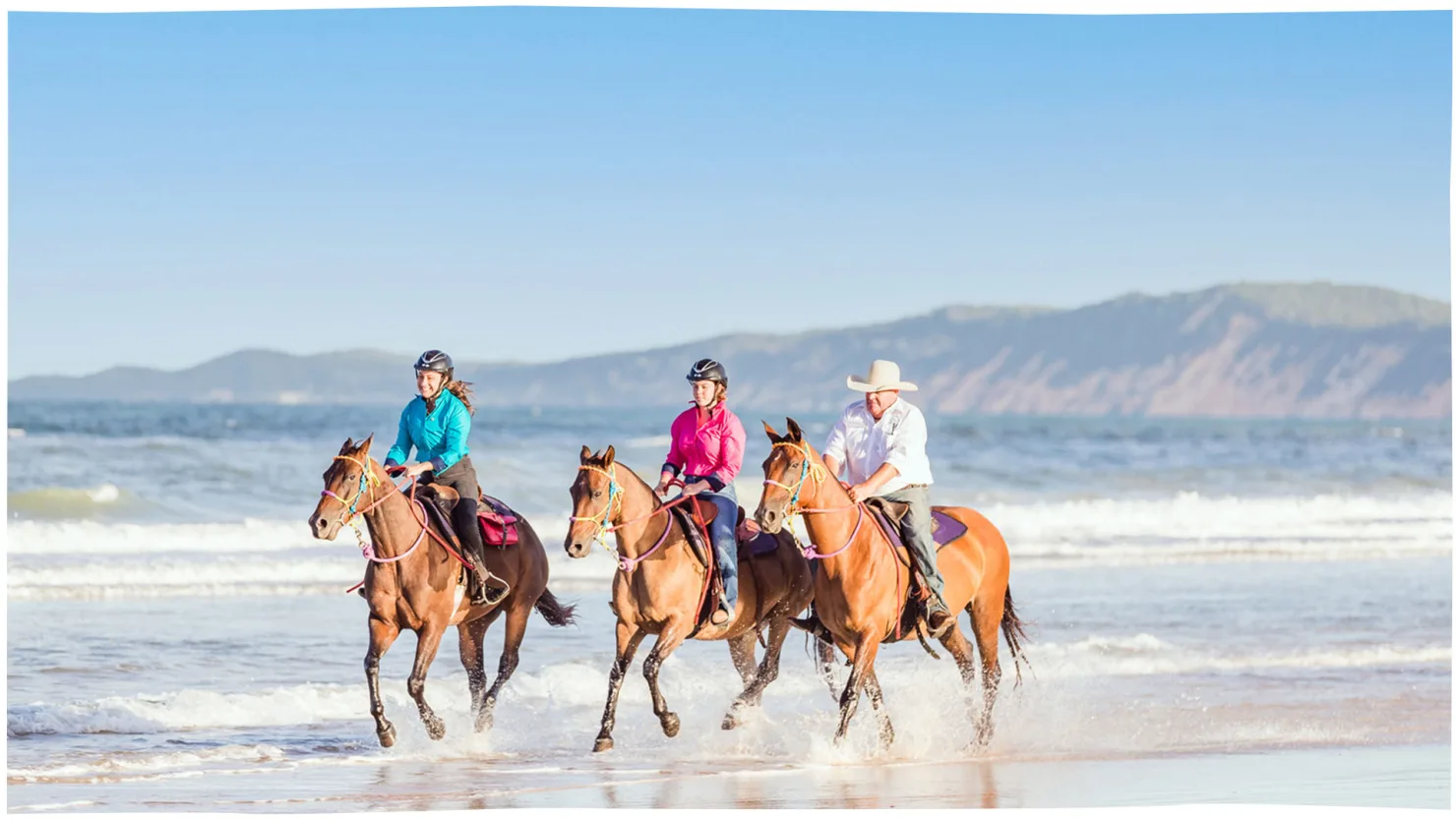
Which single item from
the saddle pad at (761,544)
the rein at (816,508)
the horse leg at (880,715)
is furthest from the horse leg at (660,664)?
the horse leg at (880,715)

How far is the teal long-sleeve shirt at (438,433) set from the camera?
32.8 feet

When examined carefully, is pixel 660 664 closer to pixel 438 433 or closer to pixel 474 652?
pixel 474 652

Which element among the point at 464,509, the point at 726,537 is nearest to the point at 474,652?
the point at 464,509

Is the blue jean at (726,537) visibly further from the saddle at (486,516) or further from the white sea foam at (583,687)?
the white sea foam at (583,687)

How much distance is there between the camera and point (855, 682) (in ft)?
30.9

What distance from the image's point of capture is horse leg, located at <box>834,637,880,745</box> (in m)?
9.40

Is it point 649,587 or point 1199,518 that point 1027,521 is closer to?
point 1199,518

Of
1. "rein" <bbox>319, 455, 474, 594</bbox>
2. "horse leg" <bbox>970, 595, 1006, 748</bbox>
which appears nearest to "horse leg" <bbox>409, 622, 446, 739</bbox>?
"rein" <bbox>319, 455, 474, 594</bbox>

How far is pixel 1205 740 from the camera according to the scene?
10438 millimetres

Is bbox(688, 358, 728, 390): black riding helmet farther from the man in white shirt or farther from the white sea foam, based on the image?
the white sea foam

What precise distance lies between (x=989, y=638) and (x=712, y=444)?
2257mm

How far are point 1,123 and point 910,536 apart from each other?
19.3ft

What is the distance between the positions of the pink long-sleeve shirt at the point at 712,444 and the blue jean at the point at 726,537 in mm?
62

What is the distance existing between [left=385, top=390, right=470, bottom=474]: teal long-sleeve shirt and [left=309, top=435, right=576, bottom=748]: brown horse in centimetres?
37
